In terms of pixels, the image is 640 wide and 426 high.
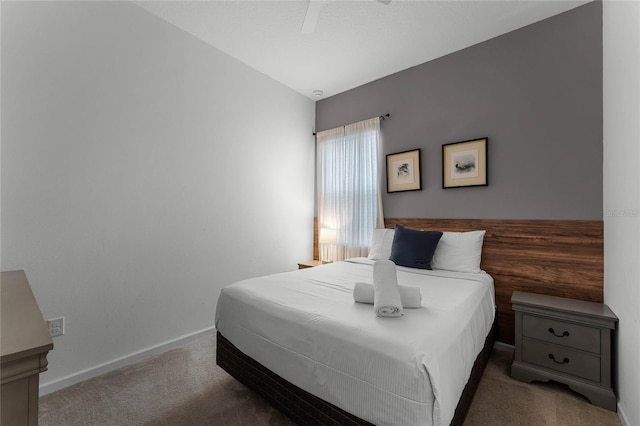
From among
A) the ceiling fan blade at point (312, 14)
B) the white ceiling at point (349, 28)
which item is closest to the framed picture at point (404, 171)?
the white ceiling at point (349, 28)

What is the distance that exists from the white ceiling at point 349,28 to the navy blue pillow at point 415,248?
1.84 metres

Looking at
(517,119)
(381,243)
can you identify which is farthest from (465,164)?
(381,243)

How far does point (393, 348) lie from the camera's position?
119 cm

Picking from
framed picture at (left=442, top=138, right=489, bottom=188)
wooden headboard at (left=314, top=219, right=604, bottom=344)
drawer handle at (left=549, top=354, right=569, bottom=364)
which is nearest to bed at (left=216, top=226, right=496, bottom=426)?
drawer handle at (left=549, top=354, right=569, bottom=364)

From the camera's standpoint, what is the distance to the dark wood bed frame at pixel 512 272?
160 centimetres

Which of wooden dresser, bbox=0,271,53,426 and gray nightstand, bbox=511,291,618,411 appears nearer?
wooden dresser, bbox=0,271,53,426

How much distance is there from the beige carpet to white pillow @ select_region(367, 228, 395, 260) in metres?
1.30

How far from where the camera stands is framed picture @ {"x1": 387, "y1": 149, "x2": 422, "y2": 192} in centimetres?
321

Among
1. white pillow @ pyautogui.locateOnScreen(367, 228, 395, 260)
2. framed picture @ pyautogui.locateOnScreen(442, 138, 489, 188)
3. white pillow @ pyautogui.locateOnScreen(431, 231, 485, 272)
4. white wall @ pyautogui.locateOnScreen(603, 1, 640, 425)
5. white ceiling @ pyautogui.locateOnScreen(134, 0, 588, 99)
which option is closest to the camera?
white wall @ pyautogui.locateOnScreen(603, 1, 640, 425)

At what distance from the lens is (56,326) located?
1.98 metres

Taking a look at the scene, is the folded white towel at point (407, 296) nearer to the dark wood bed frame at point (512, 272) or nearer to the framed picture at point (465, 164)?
the dark wood bed frame at point (512, 272)

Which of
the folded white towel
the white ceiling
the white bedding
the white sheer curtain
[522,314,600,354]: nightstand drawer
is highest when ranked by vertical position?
the white ceiling

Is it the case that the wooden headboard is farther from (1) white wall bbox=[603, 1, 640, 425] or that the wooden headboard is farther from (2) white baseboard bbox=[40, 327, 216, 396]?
(2) white baseboard bbox=[40, 327, 216, 396]

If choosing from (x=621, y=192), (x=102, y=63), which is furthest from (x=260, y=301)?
(x=621, y=192)
